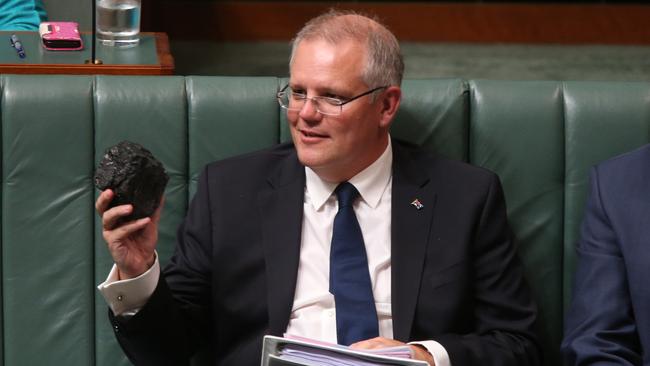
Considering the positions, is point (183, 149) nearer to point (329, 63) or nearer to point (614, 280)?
point (329, 63)

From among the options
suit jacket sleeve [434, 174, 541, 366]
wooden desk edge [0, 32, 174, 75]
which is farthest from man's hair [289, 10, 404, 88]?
wooden desk edge [0, 32, 174, 75]

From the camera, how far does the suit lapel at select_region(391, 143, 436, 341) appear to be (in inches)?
94.2

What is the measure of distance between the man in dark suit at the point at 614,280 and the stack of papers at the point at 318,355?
1.42ft

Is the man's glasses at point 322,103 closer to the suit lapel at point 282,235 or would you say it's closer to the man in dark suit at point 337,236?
the man in dark suit at point 337,236

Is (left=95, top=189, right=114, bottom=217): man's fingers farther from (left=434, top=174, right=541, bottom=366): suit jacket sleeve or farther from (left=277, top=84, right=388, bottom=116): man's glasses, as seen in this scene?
(left=434, top=174, right=541, bottom=366): suit jacket sleeve

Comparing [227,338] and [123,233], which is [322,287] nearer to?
Answer: [227,338]

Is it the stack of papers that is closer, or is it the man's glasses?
the stack of papers

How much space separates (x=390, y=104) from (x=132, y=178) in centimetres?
60

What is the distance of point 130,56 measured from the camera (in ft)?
9.66

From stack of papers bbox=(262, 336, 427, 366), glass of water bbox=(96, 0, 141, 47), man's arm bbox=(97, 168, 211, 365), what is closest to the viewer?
stack of papers bbox=(262, 336, 427, 366)

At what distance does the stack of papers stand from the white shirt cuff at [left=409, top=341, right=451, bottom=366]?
0.56ft

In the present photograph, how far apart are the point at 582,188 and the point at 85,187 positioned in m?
1.11

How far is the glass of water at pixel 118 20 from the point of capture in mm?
3145

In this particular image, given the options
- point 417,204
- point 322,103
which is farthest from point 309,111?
point 417,204
